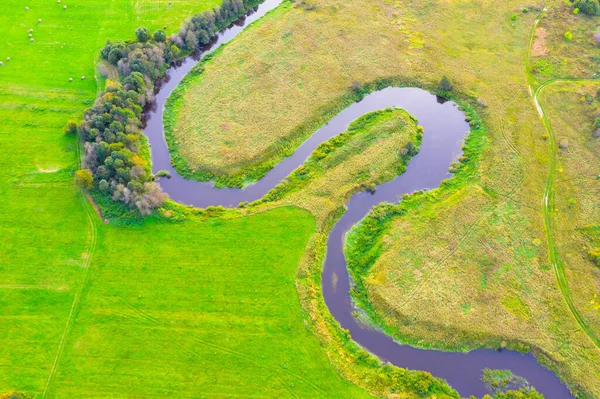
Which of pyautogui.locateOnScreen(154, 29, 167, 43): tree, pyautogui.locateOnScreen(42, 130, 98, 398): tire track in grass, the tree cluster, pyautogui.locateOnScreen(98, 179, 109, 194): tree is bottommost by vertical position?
pyautogui.locateOnScreen(42, 130, 98, 398): tire track in grass

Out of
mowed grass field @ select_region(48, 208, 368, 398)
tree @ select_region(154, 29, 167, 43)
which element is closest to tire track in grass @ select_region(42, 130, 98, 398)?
mowed grass field @ select_region(48, 208, 368, 398)

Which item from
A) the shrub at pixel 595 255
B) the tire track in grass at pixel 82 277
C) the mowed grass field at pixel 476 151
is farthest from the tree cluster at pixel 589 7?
the tire track in grass at pixel 82 277

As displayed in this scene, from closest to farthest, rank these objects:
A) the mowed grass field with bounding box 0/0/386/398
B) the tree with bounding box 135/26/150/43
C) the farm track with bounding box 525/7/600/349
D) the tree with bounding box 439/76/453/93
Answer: the mowed grass field with bounding box 0/0/386/398 → the farm track with bounding box 525/7/600/349 → the tree with bounding box 439/76/453/93 → the tree with bounding box 135/26/150/43

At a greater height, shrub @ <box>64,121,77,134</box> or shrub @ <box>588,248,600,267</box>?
shrub @ <box>64,121,77,134</box>

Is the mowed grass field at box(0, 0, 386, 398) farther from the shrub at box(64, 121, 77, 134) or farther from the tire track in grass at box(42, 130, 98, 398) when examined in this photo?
the shrub at box(64, 121, 77, 134)

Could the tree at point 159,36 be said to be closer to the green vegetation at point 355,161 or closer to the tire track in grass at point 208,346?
the green vegetation at point 355,161

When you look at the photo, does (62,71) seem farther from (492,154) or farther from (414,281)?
(492,154)

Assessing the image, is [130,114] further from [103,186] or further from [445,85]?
[445,85]

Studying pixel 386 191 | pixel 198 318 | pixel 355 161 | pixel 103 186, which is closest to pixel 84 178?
pixel 103 186
